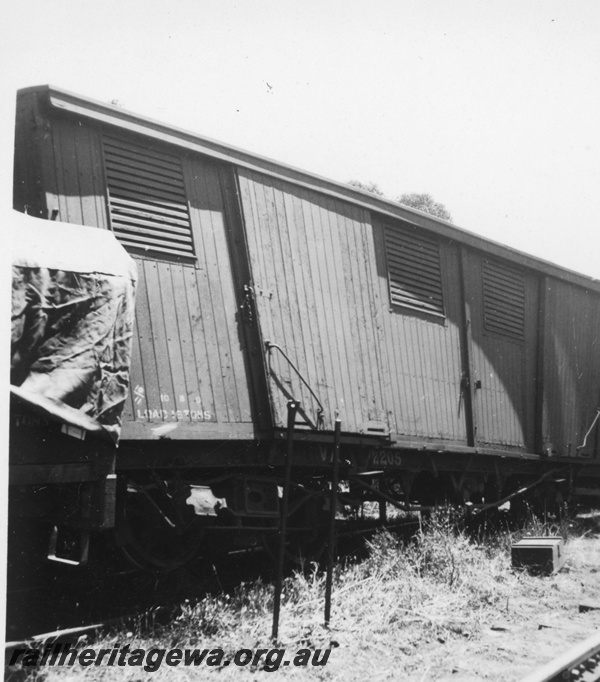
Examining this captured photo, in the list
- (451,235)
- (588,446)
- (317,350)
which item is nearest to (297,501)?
(317,350)

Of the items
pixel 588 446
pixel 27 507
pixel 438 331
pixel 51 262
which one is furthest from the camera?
pixel 588 446

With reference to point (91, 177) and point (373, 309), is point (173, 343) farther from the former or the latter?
point (373, 309)

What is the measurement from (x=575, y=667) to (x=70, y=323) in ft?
12.1

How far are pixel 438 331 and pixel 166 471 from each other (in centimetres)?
387

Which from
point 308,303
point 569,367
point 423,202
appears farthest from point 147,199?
point 423,202

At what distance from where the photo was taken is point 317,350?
639 cm

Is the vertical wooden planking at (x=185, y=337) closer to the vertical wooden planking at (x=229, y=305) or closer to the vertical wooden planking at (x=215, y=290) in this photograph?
the vertical wooden planking at (x=215, y=290)

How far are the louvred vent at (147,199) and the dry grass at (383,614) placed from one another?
2.75m

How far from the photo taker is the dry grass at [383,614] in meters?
4.26

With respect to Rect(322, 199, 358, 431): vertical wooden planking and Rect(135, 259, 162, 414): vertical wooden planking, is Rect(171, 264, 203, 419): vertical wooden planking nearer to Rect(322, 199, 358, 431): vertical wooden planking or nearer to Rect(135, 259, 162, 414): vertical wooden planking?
Rect(135, 259, 162, 414): vertical wooden planking

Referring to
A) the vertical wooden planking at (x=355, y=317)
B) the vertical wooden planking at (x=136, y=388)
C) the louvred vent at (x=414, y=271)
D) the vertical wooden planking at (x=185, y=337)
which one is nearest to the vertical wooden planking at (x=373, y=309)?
the vertical wooden planking at (x=355, y=317)

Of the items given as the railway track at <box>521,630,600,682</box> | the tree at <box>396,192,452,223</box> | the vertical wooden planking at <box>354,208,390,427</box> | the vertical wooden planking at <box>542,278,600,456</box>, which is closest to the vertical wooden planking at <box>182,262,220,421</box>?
the vertical wooden planking at <box>354,208,390,427</box>

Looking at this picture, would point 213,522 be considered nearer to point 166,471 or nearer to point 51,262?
point 166,471

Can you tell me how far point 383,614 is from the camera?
206 inches
